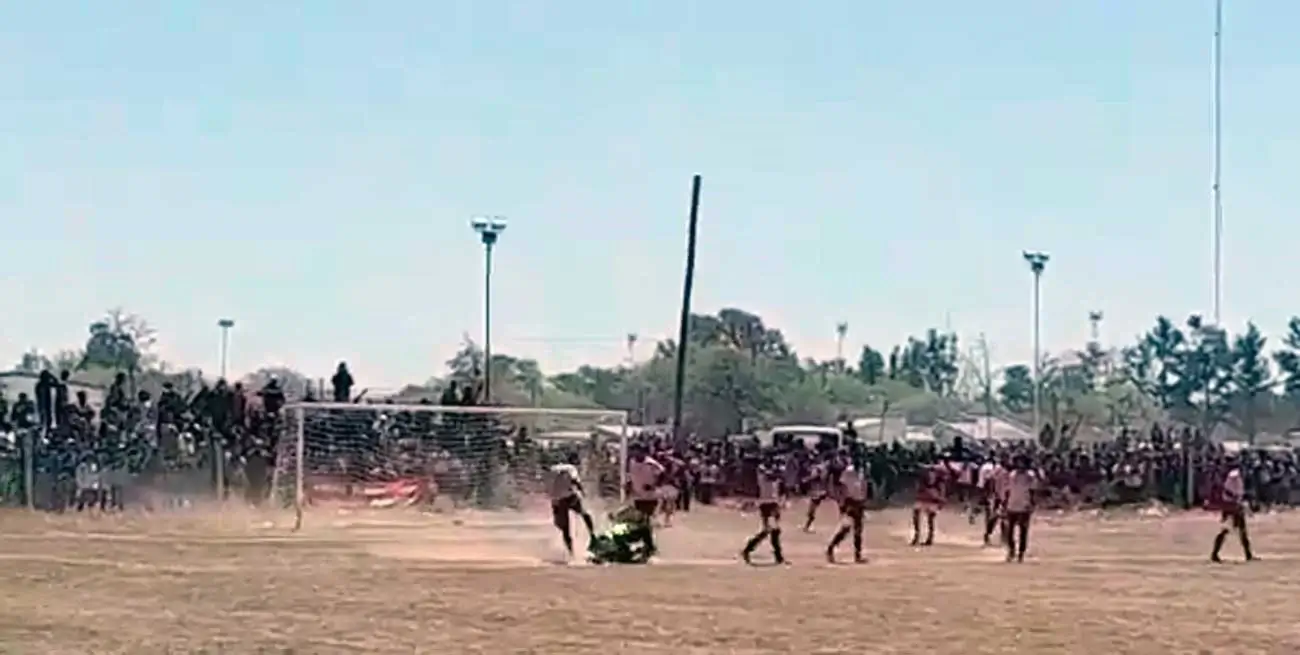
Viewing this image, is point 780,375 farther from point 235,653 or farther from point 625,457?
point 235,653

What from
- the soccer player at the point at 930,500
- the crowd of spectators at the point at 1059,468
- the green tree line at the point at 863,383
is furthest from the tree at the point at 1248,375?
the soccer player at the point at 930,500

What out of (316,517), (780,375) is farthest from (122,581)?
(780,375)

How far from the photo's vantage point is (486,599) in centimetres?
2539

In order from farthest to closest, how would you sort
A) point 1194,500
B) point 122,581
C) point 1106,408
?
point 1106,408, point 1194,500, point 122,581

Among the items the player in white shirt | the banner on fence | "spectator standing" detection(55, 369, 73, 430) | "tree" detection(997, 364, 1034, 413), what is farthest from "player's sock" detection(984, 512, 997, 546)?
"tree" detection(997, 364, 1034, 413)

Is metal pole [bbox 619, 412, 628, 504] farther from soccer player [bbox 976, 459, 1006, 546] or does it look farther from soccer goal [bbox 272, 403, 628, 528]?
soccer player [bbox 976, 459, 1006, 546]

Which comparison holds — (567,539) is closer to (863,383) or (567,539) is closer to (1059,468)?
(1059,468)

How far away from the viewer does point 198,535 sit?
130 ft

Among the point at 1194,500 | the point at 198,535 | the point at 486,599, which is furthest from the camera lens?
the point at 1194,500

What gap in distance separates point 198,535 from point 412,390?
3805 centimetres

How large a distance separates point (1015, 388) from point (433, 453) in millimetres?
112146

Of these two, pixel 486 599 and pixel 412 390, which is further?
pixel 412 390

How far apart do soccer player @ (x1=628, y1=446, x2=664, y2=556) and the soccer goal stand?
450 cm

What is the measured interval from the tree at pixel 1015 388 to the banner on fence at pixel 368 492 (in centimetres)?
11043
